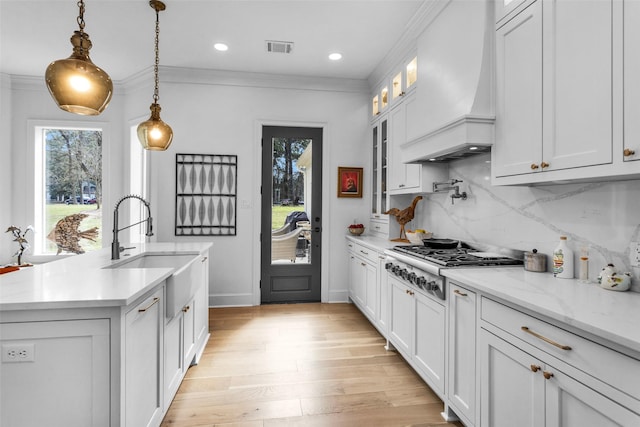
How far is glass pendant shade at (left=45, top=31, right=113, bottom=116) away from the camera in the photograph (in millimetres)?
1491

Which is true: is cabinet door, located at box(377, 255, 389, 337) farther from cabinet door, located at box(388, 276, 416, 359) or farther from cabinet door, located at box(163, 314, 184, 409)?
cabinet door, located at box(163, 314, 184, 409)

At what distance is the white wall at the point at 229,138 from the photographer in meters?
4.21

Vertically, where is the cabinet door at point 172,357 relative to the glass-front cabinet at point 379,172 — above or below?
below

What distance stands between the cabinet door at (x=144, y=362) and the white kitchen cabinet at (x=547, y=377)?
5.46ft

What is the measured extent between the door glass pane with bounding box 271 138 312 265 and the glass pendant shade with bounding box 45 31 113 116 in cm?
284

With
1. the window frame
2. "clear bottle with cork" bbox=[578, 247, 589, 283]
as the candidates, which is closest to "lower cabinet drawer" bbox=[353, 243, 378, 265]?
"clear bottle with cork" bbox=[578, 247, 589, 283]

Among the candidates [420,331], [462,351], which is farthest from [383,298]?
[462,351]

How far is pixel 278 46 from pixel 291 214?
202 centimetres

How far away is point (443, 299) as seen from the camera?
80.0 inches

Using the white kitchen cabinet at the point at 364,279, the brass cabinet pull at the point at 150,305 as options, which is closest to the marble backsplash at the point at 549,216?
the white kitchen cabinet at the point at 364,279

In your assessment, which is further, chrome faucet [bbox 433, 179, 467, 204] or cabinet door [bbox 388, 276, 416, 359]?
chrome faucet [bbox 433, 179, 467, 204]

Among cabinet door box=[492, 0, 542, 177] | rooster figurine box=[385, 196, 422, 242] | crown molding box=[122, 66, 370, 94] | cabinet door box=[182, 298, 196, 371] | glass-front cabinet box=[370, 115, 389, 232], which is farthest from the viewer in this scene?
crown molding box=[122, 66, 370, 94]

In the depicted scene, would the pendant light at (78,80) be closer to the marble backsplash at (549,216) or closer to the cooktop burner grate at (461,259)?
the cooktop burner grate at (461,259)

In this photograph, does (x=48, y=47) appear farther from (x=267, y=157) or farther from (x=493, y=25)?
(x=493, y=25)
